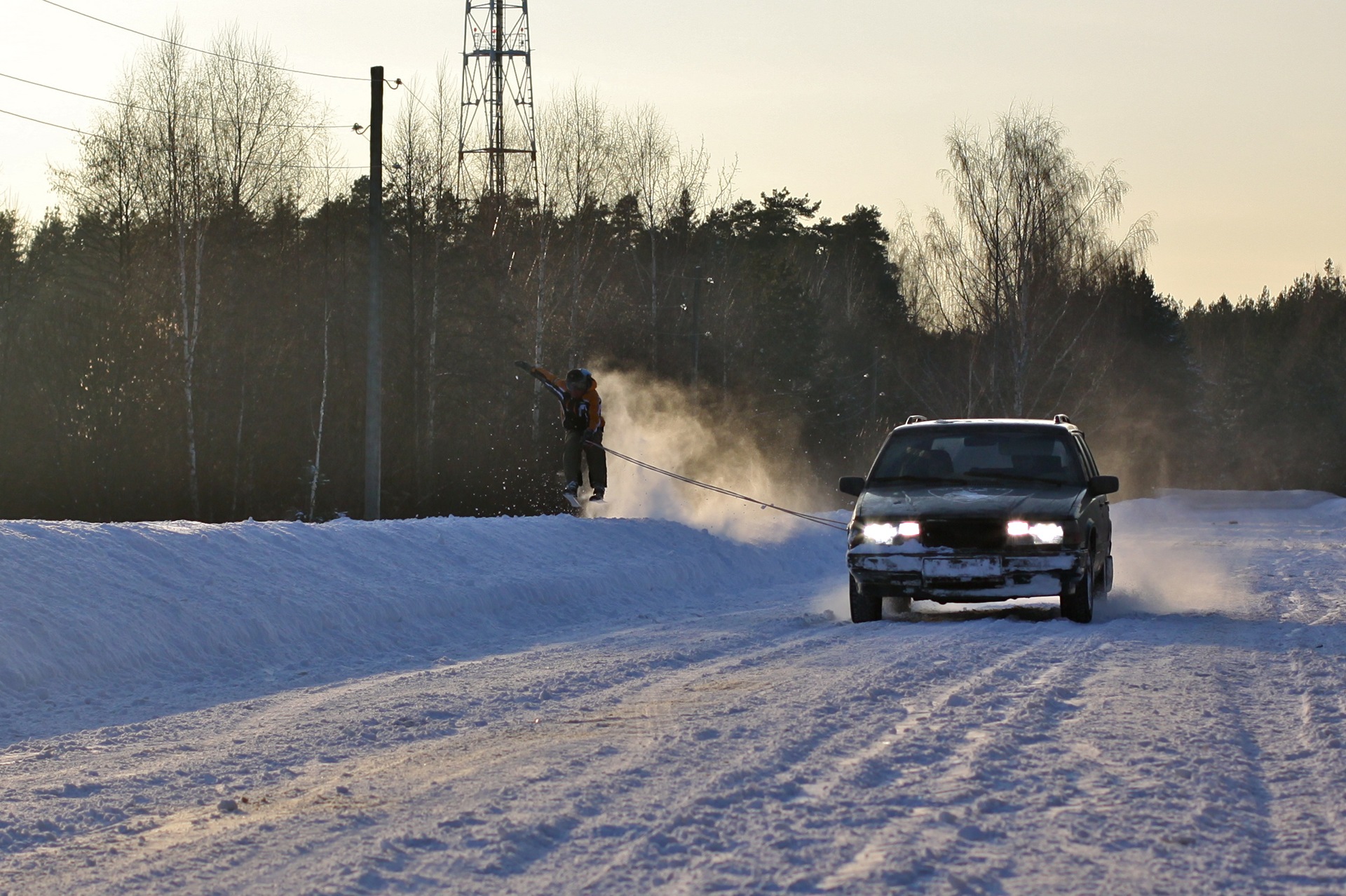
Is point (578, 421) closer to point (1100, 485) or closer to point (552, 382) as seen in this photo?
point (552, 382)

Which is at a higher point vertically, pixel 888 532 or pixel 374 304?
pixel 374 304

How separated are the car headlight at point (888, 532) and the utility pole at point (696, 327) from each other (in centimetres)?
4110

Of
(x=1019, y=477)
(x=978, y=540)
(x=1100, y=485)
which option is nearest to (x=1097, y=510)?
(x=1100, y=485)

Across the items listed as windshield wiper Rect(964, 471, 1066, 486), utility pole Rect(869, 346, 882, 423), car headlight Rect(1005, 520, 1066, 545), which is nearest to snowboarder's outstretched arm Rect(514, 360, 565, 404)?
windshield wiper Rect(964, 471, 1066, 486)

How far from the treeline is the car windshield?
2207 centimetres

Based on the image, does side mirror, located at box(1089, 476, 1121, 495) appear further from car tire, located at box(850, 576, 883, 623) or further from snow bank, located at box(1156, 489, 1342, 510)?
snow bank, located at box(1156, 489, 1342, 510)

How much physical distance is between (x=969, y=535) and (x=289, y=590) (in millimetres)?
5434

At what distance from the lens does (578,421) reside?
61.0 ft

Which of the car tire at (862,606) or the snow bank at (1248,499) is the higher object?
the car tire at (862,606)

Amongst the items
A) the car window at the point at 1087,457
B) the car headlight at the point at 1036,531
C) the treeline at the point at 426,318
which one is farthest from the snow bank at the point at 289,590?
the treeline at the point at 426,318

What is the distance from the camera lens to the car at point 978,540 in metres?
10.5

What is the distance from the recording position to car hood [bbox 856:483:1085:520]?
10688 mm

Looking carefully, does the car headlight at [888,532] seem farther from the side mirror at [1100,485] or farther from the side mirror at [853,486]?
the side mirror at [1100,485]

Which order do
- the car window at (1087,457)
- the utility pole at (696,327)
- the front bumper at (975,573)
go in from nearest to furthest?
the front bumper at (975,573) → the car window at (1087,457) → the utility pole at (696,327)
